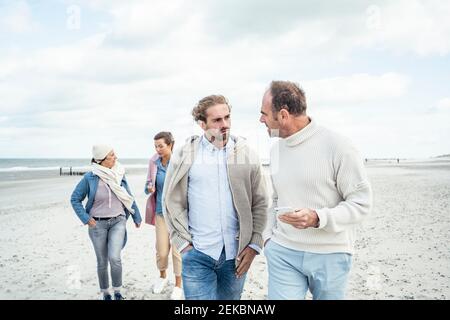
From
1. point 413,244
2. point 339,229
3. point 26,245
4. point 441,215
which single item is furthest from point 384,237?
point 26,245

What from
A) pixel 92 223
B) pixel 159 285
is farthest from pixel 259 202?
pixel 159 285

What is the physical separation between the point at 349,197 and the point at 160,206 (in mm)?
3565

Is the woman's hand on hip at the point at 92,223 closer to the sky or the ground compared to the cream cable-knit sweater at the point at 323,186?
closer to the ground

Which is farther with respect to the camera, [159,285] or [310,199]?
[159,285]

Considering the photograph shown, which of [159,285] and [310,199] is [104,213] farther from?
[310,199]

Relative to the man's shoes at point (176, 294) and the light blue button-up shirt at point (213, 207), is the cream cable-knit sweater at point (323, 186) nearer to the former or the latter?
the light blue button-up shirt at point (213, 207)

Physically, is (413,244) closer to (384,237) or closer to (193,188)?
(384,237)

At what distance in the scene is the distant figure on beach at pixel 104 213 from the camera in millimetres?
5309

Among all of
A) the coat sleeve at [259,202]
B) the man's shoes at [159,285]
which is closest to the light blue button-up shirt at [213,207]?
the coat sleeve at [259,202]

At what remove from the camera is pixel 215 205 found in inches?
136


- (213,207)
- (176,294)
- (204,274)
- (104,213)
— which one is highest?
(213,207)

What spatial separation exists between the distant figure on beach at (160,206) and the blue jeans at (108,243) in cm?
59
